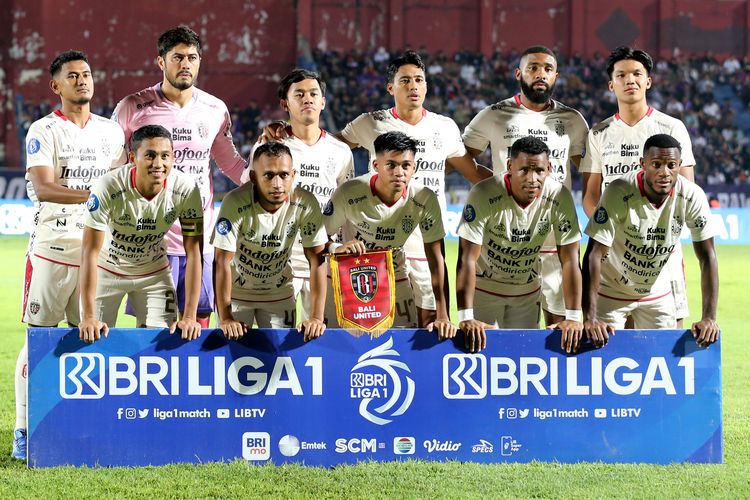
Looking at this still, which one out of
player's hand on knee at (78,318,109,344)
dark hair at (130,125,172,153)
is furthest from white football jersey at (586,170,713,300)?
player's hand on knee at (78,318,109,344)

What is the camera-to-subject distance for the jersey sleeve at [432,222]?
5.20 metres

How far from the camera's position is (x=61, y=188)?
17.6ft

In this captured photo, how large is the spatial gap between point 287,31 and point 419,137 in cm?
2179

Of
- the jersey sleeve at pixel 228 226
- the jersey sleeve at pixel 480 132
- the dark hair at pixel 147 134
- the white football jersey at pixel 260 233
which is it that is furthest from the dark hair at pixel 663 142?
the dark hair at pixel 147 134

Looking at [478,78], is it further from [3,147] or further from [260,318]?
[260,318]

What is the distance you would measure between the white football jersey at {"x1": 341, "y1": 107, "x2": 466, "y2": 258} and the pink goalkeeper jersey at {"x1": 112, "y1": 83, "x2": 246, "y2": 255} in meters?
0.86

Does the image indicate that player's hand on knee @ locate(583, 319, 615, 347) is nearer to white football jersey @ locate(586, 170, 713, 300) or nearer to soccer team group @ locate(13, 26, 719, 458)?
soccer team group @ locate(13, 26, 719, 458)

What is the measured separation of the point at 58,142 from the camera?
5.50 meters

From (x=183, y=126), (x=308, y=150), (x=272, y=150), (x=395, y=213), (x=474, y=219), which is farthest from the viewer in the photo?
(x=183, y=126)

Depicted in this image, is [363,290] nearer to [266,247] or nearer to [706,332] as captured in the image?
[266,247]

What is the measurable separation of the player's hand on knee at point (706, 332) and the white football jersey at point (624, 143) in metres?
1.27

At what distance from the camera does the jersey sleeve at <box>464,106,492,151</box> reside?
6.14 meters

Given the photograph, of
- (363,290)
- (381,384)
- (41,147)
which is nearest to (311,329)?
(363,290)

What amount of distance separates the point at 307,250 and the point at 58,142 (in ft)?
5.18
